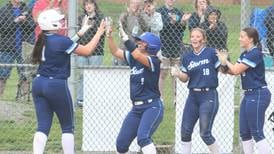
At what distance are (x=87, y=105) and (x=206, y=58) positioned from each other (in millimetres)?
1918

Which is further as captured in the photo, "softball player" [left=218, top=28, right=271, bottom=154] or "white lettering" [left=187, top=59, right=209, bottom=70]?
"white lettering" [left=187, top=59, right=209, bottom=70]

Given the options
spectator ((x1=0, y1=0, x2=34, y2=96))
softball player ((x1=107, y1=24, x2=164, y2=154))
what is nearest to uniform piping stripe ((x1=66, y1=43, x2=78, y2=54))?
softball player ((x1=107, y1=24, x2=164, y2=154))

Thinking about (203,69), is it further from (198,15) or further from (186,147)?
(198,15)

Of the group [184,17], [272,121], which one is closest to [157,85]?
[272,121]

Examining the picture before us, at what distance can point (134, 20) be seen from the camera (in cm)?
1167

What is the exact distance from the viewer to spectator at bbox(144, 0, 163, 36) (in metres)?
11.8

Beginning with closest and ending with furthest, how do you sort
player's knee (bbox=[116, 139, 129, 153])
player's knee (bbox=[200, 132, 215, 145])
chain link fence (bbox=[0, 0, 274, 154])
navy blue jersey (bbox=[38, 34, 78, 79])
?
navy blue jersey (bbox=[38, 34, 78, 79]) < player's knee (bbox=[116, 139, 129, 153]) < player's knee (bbox=[200, 132, 215, 145]) < chain link fence (bbox=[0, 0, 274, 154])

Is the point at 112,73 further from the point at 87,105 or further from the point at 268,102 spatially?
the point at 268,102

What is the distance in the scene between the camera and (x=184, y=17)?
1214cm

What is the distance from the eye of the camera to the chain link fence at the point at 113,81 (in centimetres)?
1093

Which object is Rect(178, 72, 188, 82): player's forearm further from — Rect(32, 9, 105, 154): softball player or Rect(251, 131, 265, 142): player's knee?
Rect(32, 9, 105, 154): softball player

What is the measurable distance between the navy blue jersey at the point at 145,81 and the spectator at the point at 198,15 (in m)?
2.36

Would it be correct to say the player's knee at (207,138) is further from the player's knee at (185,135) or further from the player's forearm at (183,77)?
the player's forearm at (183,77)

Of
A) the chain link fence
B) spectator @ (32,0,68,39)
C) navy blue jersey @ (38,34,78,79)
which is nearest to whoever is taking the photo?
navy blue jersey @ (38,34,78,79)
